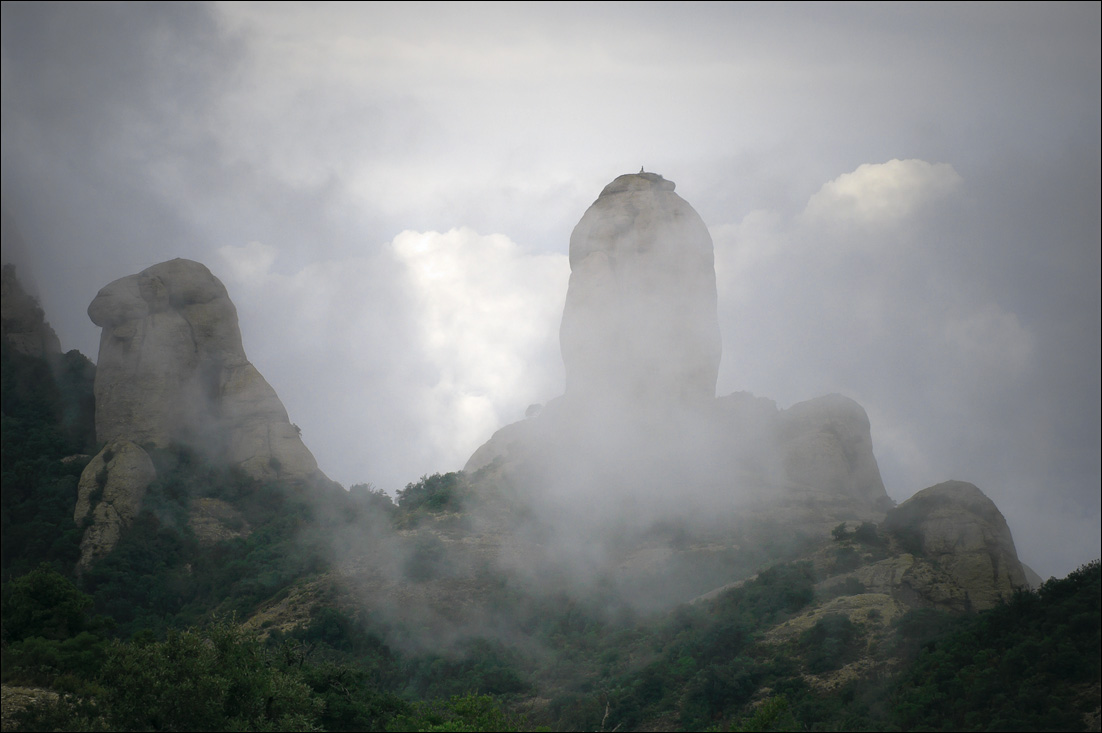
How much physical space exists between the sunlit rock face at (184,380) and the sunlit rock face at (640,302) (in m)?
26.5

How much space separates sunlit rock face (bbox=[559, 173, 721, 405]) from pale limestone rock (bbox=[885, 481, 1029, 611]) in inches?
938

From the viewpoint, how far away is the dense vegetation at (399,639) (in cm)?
2841

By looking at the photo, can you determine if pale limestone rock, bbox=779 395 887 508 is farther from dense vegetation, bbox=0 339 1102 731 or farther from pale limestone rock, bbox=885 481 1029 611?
dense vegetation, bbox=0 339 1102 731

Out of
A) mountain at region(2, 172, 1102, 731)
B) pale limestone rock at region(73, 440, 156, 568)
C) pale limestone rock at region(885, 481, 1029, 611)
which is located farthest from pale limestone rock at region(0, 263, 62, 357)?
pale limestone rock at region(885, 481, 1029, 611)

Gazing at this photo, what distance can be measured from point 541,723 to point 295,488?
36.2 meters

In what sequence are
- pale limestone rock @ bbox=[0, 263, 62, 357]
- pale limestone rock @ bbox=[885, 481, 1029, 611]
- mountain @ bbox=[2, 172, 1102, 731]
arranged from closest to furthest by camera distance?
mountain @ bbox=[2, 172, 1102, 731] < pale limestone rock @ bbox=[885, 481, 1029, 611] < pale limestone rock @ bbox=[0, 263, 62, 357]

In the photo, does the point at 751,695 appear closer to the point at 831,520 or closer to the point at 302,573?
the point at 831,520

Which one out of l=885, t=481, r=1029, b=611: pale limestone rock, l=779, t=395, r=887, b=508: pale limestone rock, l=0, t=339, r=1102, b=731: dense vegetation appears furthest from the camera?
l=779, t=395, r=887, b=508: pale limestone rock

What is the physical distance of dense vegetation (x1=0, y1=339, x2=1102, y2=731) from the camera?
28.4 m

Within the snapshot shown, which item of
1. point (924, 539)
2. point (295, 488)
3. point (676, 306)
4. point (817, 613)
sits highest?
point (676, 306)

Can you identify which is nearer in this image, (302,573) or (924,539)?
(924,539)

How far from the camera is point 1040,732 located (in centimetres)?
2747

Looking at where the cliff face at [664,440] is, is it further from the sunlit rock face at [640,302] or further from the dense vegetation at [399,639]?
the dense vegetation at [399,639]

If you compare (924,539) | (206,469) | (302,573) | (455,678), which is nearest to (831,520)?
(924,539)
